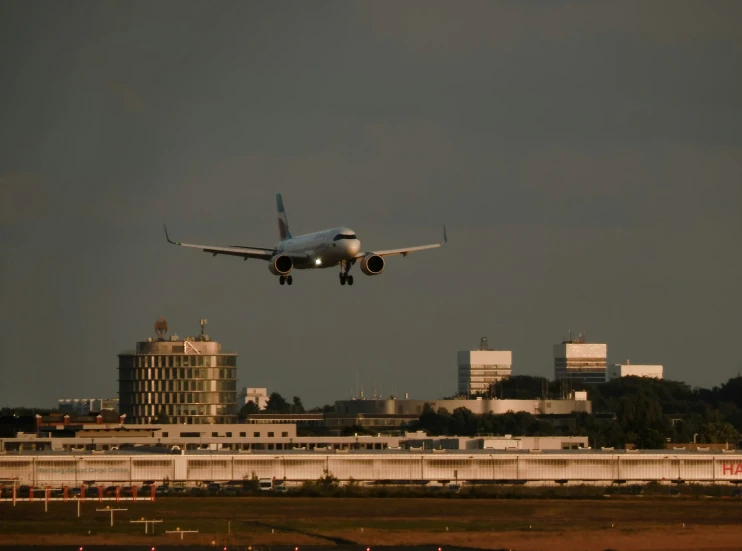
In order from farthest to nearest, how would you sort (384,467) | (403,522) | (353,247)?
(384,467)
(353,247)
(403,522)

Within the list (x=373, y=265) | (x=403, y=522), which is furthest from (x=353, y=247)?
(x=403, y=522)

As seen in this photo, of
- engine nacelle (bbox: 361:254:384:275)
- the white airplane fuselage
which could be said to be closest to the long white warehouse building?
the white airplane fuselage

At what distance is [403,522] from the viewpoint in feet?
326

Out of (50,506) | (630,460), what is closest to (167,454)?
(50,506)

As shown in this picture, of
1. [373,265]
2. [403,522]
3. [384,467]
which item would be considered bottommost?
[403,522]

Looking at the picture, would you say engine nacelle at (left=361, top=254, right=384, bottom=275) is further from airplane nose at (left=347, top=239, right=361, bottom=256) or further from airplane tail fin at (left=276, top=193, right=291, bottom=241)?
airplane tail fin at (left=276, top=193, right=291, bottom=241)

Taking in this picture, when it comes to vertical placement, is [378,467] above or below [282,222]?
below

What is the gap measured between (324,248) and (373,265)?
4.08m

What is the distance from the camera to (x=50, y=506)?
360 feet

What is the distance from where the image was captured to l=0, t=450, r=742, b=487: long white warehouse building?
434 feet

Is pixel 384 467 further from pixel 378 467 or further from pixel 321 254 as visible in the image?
pixel 321 254

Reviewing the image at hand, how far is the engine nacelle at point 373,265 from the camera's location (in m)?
116

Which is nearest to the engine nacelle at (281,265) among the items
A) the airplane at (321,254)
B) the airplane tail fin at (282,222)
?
the airplane at (321,254)

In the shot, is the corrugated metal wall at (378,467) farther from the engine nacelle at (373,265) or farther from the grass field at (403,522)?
the engine nacelle at (373,265)
